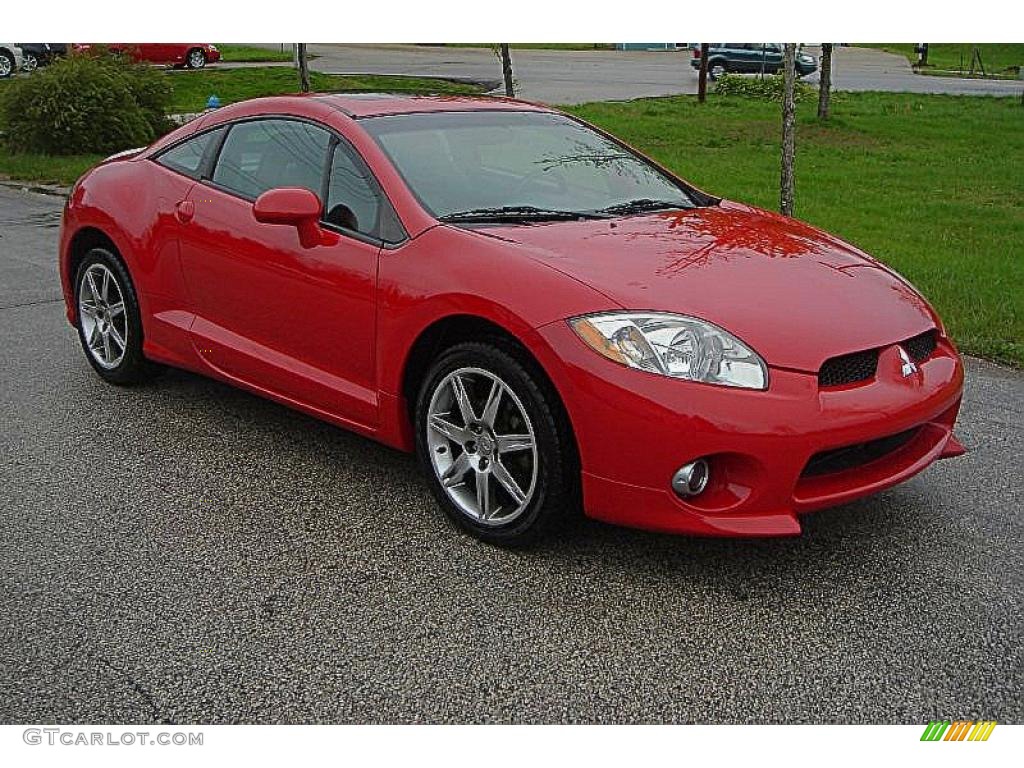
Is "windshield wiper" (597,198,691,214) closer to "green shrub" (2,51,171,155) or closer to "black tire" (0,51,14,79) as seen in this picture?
"green shrub" (2,51,171,155)

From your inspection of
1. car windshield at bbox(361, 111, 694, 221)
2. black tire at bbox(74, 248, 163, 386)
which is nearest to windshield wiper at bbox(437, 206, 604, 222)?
car windshield at bbox(361, 111, 694, 221)

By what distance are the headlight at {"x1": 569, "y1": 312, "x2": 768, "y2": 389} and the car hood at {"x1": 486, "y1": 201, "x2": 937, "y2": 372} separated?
0.16 feet

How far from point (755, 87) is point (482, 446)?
23025 millimetres

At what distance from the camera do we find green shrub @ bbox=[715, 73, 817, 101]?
24109 mm

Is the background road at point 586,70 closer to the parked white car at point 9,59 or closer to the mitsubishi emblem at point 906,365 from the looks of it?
the parked white car at point 9,59

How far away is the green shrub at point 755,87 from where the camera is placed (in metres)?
24.1

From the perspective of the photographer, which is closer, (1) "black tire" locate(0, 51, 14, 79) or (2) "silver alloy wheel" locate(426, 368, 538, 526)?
(2) "silver alloy wheel" locate(426, 368, 538, 526)

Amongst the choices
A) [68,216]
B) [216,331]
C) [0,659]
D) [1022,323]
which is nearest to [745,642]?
[0,659]

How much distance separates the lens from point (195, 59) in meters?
32.8

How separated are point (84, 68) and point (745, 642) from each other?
15.1m

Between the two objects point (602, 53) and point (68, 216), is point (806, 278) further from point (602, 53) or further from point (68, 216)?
point (602, 53)

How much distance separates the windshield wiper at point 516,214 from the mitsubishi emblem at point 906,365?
1.29m

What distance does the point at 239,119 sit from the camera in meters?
4.96
